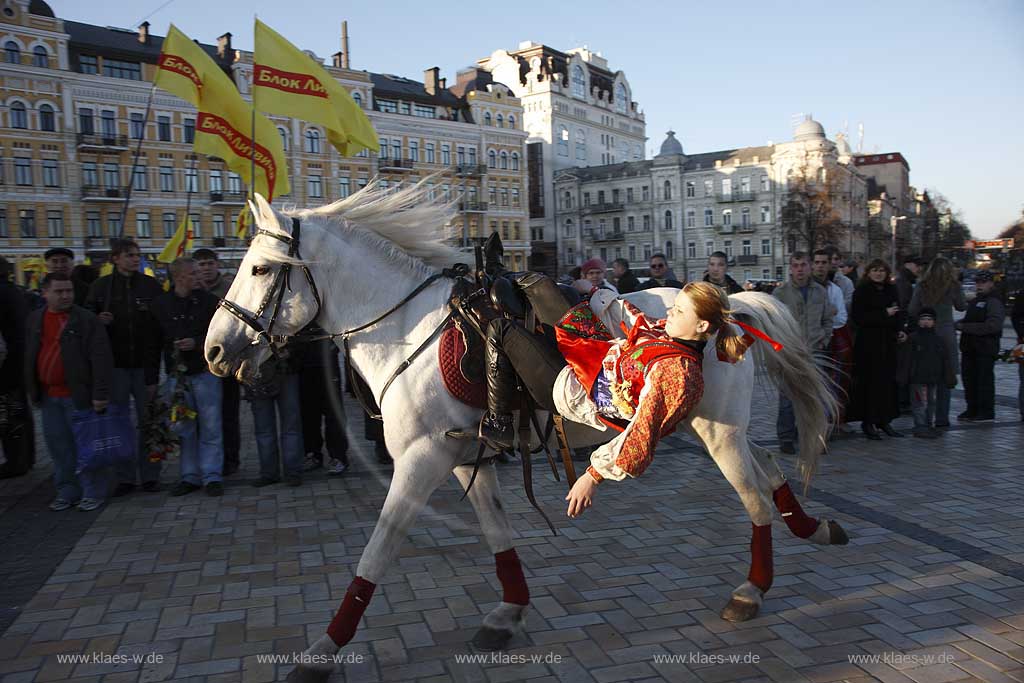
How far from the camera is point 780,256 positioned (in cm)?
6881

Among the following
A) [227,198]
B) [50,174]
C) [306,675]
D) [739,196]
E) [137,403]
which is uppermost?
[739,196]

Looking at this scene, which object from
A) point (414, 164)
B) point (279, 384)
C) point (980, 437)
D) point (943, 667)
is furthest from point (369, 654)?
point (414, 164)

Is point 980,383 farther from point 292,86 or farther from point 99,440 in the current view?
point 99,440

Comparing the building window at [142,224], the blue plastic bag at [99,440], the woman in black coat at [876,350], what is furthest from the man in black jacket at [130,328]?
the building window at [142,224]

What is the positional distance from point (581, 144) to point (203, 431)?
84.2 m

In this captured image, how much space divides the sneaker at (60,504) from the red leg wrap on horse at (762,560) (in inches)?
223

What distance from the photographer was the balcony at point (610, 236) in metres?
74.4

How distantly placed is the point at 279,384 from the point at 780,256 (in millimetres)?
67767

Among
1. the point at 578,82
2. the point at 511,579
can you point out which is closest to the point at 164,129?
the point at 511,579

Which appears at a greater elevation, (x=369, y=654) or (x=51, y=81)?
(x=51, y=81)

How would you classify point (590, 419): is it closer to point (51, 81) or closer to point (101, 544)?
point (101, 544)

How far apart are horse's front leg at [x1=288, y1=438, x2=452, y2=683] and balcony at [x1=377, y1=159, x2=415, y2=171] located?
161 feet

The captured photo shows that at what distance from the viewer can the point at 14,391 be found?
25.7 feet

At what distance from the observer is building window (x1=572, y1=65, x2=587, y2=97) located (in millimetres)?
87500
